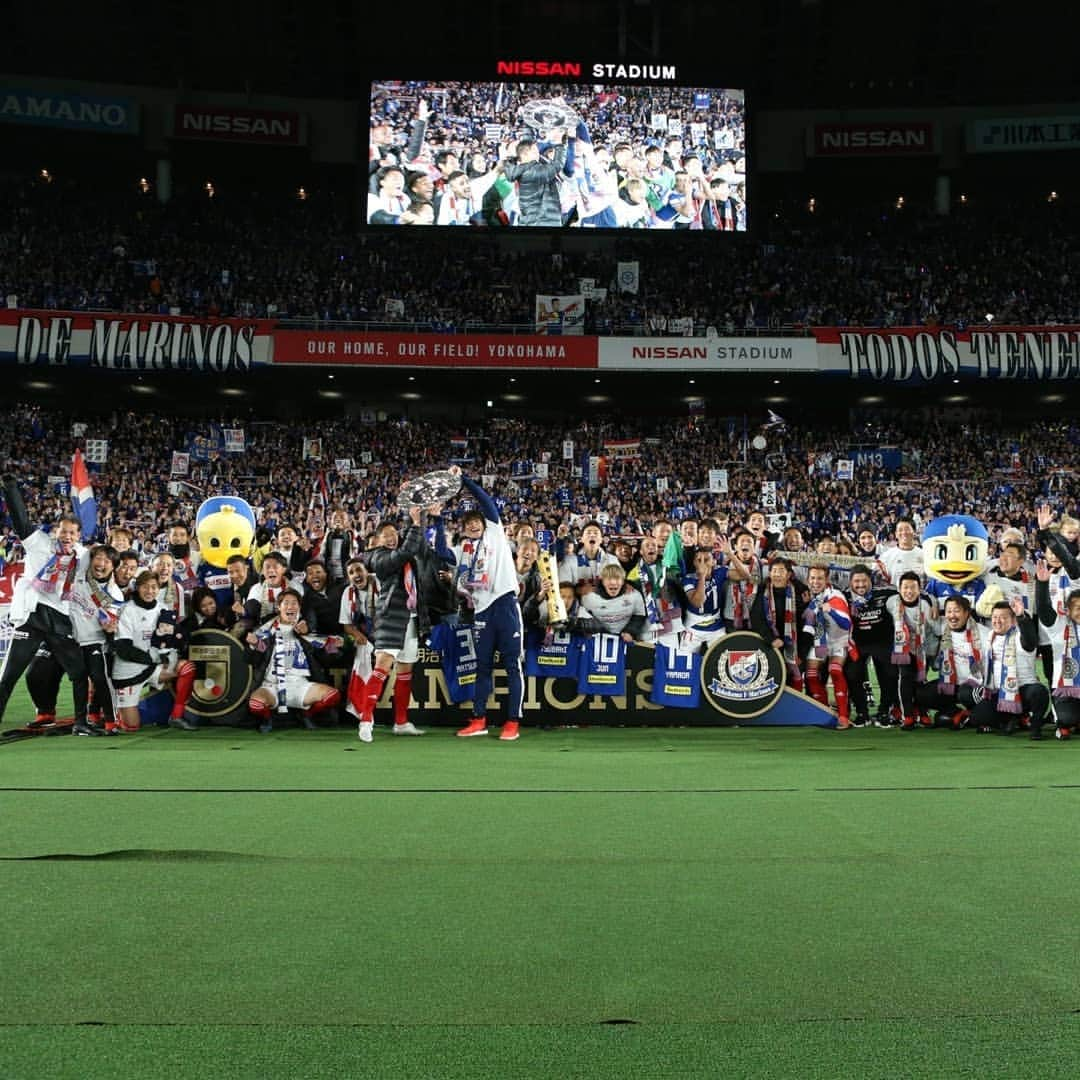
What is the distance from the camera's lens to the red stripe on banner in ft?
111

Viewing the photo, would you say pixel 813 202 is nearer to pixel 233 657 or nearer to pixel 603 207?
pixel 603 207

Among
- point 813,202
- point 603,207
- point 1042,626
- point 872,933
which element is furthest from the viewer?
point 813,202

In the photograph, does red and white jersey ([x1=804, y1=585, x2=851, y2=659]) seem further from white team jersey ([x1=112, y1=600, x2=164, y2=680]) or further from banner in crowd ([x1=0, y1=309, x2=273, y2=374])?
banner in crowd ([x1=0, y1=309, x2=273, y2=374])

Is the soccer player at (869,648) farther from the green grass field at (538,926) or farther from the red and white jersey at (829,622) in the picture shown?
the green grass field at (538,926)

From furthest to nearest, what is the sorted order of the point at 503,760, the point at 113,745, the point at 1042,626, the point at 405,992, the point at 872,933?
the point at 1042,626, the point at 113,745, the point at 503,760, the point at 872,933, the point at 405,992

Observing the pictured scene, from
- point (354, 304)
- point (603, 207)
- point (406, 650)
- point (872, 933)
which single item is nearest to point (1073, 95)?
point (603, 207)

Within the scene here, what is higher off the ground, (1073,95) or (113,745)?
(1073,95)

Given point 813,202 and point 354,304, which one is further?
point 813,202

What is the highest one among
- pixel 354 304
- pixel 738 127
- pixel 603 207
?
pixel 738 127

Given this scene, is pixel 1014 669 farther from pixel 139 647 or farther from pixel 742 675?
pixel 139 647

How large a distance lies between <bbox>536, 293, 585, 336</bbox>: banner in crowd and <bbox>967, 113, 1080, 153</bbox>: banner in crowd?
1505 cm

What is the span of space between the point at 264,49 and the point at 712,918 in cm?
3882

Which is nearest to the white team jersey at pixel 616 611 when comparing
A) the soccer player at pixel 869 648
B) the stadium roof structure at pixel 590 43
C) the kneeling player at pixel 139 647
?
the soccer player at pixel 869 648

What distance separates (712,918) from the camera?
4.06m
